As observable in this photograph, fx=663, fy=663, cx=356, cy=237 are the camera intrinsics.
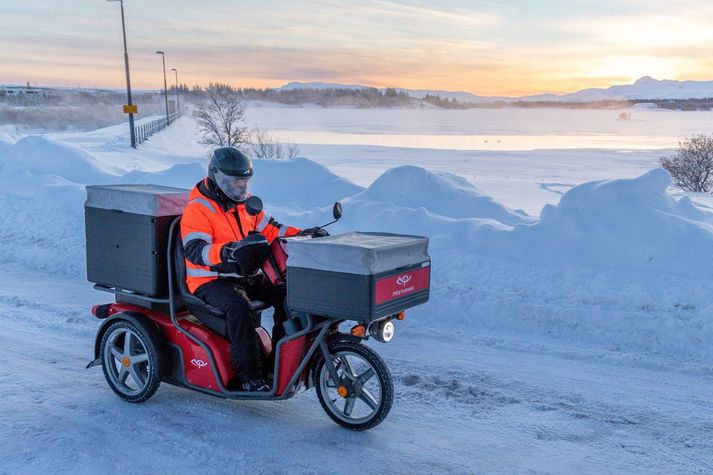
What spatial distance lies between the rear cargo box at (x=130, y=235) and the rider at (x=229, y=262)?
1.06 feet

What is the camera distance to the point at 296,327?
4.41 meters

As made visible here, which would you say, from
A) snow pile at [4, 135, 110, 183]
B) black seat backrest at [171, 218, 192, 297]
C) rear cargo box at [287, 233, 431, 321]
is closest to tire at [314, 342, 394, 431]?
rear cargo box at [287, 233, 431, 321]

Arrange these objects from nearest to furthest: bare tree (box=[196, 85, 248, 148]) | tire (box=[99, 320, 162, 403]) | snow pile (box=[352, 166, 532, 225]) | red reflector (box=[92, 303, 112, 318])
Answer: tire (box=[99, 320, 162, 403]), red reflector (box=[92, 303, 112, 318]), snow pile (box=[352, 166, 532, 225]), bare tree (box=[196, 85, 248, 148])

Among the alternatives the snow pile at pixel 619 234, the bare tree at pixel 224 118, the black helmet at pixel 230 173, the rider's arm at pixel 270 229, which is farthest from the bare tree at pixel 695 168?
the bare tree at pixel 224 118

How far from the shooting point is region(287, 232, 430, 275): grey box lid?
3.82 meters

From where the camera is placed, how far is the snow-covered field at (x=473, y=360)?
4.13 metres

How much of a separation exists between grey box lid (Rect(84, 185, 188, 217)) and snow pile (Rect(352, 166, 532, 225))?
6.54 metres

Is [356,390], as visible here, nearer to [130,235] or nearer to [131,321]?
[131,321]

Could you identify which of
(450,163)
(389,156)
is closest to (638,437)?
(450,163)

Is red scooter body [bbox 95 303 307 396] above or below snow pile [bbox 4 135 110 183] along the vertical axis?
below

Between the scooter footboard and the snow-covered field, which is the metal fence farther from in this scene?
the scooter footboard

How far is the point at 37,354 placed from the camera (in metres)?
5.75

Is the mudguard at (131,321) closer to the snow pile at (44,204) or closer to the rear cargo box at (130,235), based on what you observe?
the rear cargo box at (130,235)

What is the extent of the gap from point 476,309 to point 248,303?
3173 millimetres
